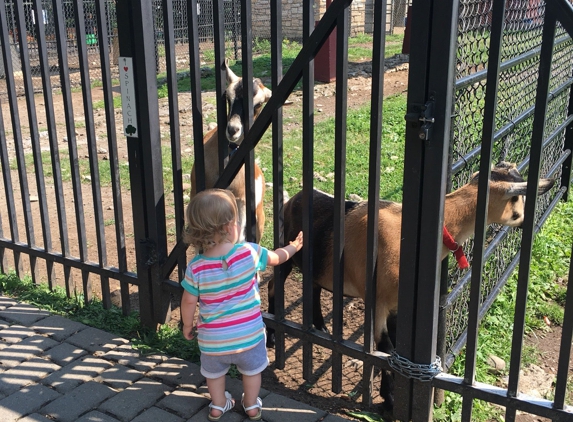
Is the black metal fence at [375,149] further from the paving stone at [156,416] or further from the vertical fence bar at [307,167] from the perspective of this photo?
the paving stone at [156,416]

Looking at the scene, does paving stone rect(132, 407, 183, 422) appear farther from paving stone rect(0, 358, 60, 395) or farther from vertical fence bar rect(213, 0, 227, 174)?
vertical fence bar rect(213, 0, 227, 174)

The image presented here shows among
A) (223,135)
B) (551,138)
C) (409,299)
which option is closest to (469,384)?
(409,299)

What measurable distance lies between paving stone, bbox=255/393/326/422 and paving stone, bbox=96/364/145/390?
0.78 meters

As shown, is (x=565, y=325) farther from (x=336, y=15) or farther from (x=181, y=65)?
(x=181, y=65)

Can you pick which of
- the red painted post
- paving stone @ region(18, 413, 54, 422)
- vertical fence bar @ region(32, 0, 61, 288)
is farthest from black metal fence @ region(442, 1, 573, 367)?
the red painted post

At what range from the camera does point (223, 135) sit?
3.57m

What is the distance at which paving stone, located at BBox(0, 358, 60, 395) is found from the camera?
3439mm

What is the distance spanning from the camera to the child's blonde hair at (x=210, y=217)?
288 cm

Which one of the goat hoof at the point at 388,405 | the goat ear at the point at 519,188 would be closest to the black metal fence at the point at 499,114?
the goat ear at the point at 519,188

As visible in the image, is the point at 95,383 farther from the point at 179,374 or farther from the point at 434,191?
the point at 434,191

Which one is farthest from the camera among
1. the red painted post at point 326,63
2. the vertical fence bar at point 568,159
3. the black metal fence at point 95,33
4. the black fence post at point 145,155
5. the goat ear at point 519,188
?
the black metal fence at point 95,33

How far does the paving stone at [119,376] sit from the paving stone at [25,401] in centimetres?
27

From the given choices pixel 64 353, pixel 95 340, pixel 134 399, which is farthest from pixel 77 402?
pixel 95 340

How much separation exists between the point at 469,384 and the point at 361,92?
11.3 meters
